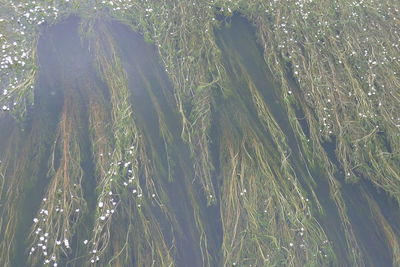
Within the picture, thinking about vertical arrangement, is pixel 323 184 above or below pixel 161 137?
below

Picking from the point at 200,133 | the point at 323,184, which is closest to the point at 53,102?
the point at 200,133

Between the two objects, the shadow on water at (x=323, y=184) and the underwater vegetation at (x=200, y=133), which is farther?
the shadow on water at (x=323, y=184)

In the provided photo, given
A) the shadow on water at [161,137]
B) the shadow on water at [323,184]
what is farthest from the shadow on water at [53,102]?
the shadow on water at [323,184]

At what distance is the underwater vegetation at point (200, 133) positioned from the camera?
108 inches

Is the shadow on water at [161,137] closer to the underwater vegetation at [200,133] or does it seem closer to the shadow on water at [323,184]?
the underwater vegetation at [200,133]

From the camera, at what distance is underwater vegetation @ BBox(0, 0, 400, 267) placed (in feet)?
9.00

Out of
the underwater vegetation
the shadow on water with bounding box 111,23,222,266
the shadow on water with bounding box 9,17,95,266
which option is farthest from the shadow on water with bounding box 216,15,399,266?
the shadow on water with bounding box 9,17,95,266

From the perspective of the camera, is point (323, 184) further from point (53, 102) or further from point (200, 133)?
point (53, 102)

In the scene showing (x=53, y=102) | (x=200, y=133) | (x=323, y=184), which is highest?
(x=53, y=102)

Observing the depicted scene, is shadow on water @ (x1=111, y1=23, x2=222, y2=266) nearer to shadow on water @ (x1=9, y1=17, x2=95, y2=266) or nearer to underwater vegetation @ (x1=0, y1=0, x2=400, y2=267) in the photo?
underwater vegetation @ (x1=0, y1=0, x2=400, y2=267)

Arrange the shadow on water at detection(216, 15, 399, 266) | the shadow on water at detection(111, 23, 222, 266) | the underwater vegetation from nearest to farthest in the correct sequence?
1. the underwater vegetation
2. the shadow on water at detection(111, 23, 222, 266)
3. the shadow on water at detection(216, 15, 399, 266)

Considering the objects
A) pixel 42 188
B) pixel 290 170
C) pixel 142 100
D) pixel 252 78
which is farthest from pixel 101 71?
pixel 290 170

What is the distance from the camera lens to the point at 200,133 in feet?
10.8

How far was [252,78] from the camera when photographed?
12.4 ft
